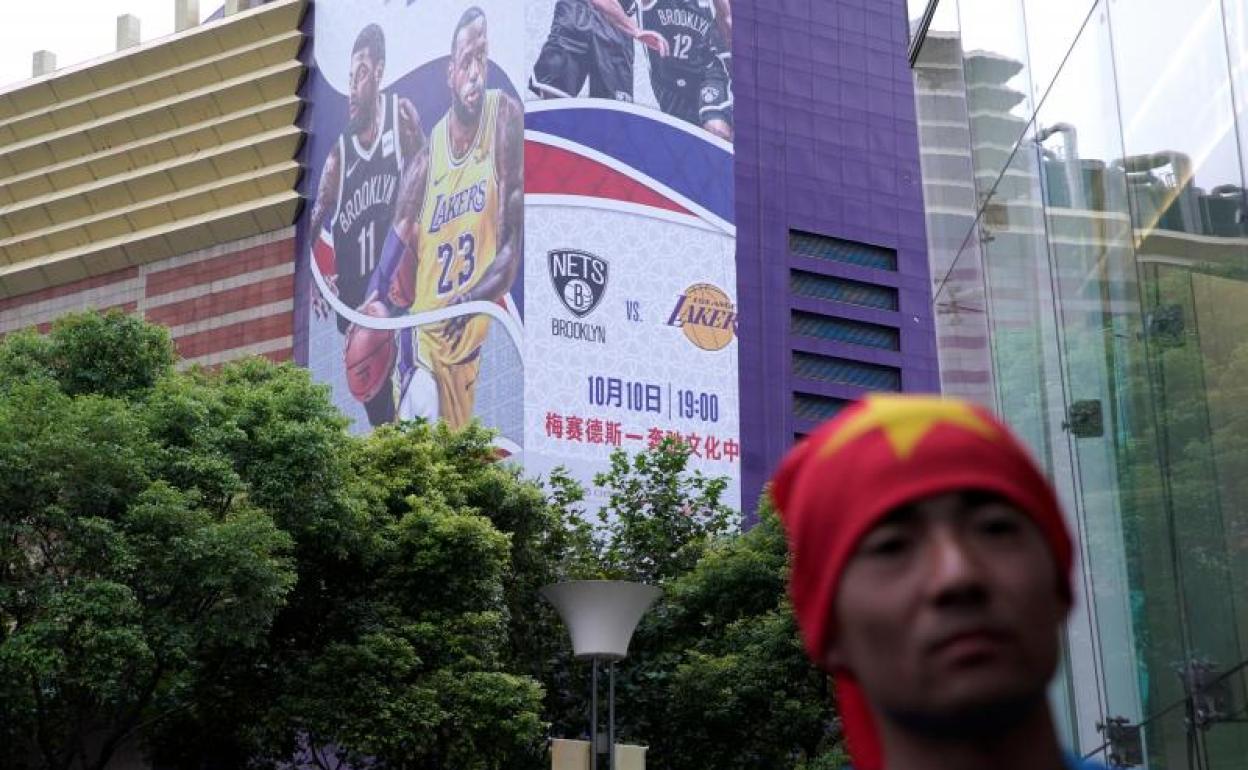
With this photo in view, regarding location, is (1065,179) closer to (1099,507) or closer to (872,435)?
(1099,507)

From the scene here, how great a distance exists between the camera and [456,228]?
58.0 m

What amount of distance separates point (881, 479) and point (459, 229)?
56.1 metres

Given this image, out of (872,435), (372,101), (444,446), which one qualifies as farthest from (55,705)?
(372,101)

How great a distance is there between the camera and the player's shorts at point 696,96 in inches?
2347

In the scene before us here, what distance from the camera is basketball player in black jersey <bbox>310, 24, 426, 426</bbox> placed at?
61469 mm

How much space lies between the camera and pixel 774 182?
224 feet

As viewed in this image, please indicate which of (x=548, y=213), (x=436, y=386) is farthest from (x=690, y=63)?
(x=436, y=386)

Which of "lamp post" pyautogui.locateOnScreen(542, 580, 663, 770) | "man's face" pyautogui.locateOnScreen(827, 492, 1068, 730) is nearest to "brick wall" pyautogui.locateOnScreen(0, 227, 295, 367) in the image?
"lamp post" pyautogui.locateOnScreen(542, 580, 663, 770)

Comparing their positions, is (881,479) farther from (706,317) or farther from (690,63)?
(690,63)

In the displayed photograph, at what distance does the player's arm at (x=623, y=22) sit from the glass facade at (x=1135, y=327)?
43677mm

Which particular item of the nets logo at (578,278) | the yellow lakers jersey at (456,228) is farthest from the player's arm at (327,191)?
the nets logo at (578,278)

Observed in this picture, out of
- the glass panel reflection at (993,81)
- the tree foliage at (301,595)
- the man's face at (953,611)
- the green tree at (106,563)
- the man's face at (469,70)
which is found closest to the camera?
the man's face at (953,611)

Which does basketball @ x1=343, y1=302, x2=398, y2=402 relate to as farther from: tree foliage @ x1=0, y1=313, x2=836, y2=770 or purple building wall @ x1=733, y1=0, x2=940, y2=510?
tree foliage @ x1=0, y1=313, x2=836, y2=770

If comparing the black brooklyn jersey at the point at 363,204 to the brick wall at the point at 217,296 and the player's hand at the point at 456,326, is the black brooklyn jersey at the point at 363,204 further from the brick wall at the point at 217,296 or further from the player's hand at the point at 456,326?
the player's hand at the point at 456,326
